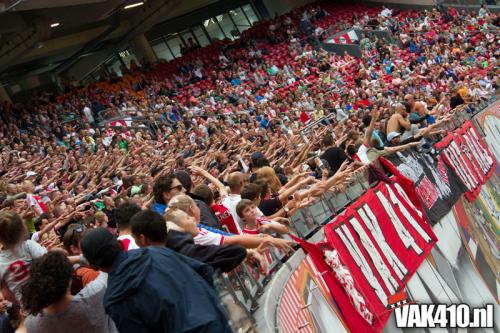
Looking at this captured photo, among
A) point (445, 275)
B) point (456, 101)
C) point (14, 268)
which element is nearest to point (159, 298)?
point (14, 268)

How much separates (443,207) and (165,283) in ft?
26.9

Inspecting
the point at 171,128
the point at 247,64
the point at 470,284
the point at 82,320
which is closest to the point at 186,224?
the point at 82,320

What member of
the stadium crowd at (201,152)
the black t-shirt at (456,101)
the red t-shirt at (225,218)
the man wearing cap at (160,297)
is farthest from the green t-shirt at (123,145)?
the man wearing cap at (160,297)

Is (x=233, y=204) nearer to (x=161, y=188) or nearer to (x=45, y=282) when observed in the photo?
(x=161, y=188)

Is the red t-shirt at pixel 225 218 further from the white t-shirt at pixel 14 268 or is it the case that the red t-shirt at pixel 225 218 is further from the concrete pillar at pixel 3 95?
the concrete pillar at pixel 3 95

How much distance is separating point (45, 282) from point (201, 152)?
10.9 metres

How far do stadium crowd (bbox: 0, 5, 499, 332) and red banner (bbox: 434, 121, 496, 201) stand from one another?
1.30 feet

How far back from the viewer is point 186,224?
16.4 feet

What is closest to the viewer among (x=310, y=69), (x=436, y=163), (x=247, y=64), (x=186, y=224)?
(x=186, y=224)

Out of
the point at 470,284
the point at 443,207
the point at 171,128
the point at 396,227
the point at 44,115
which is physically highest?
the point at 44,115

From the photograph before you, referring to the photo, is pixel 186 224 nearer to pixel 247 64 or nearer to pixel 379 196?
pixel 379 196

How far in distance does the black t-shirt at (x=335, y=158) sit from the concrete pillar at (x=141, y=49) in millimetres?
27744

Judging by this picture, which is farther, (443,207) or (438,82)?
(438,82)

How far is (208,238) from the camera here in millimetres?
5289
